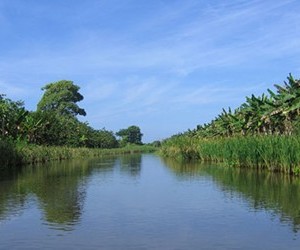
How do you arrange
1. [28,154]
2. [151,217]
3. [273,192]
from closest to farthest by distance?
1. [151,217]
2. [273,192]
3. [28,154]

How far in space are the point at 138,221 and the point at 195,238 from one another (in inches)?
80.9

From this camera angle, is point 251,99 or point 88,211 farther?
point 251,99

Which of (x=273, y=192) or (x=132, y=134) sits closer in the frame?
(x=273, y=192)

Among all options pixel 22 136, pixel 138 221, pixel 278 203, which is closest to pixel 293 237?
pixel 138 221

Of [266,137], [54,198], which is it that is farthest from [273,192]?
[266,137]

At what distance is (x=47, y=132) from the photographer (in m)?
51.9

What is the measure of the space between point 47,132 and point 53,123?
1.46 meters

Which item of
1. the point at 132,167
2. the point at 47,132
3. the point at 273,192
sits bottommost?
the point at 273,192

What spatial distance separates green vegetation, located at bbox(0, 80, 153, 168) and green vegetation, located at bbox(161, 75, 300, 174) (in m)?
14.2

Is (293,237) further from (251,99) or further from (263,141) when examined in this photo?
(251,99)

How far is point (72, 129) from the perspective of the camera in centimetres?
7112

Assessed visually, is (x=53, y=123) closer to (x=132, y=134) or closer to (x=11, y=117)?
(x=11, y=117)

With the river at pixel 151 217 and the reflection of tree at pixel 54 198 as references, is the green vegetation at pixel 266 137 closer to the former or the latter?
the river at pixel 151 217

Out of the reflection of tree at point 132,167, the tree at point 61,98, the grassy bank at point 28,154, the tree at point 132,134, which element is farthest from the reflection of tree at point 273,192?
the tree at point 132,134
